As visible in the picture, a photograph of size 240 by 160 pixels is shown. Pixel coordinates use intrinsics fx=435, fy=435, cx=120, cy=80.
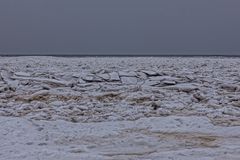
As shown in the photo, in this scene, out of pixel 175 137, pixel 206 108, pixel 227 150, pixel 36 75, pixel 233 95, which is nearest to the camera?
pixel 227 150

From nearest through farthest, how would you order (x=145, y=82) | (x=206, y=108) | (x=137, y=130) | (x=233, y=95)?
(x=137, y=130) < (x=206, y=108) < (x=233, y=95) < (x=145, y=82)

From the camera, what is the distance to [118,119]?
30.5 ft

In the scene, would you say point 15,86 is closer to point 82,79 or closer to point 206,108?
point 82,79

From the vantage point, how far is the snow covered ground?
6.87m

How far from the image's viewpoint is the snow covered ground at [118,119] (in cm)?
687

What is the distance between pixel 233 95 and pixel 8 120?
6513 millimetres

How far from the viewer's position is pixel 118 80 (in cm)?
1498

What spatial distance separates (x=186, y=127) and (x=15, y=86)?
6.76 m

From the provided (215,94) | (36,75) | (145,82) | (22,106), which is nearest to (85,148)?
(22,106)

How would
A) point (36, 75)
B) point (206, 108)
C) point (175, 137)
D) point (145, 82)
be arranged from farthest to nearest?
1. point (36, 75)
2. point (145, 82)
3. point (206, 108)
4. point (175, 137)

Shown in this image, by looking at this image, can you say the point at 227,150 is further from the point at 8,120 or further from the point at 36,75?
the point at 36,75

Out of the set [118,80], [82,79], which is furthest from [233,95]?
[82,79]

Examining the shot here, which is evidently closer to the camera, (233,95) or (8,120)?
(8,120)

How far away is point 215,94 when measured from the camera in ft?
40.6
